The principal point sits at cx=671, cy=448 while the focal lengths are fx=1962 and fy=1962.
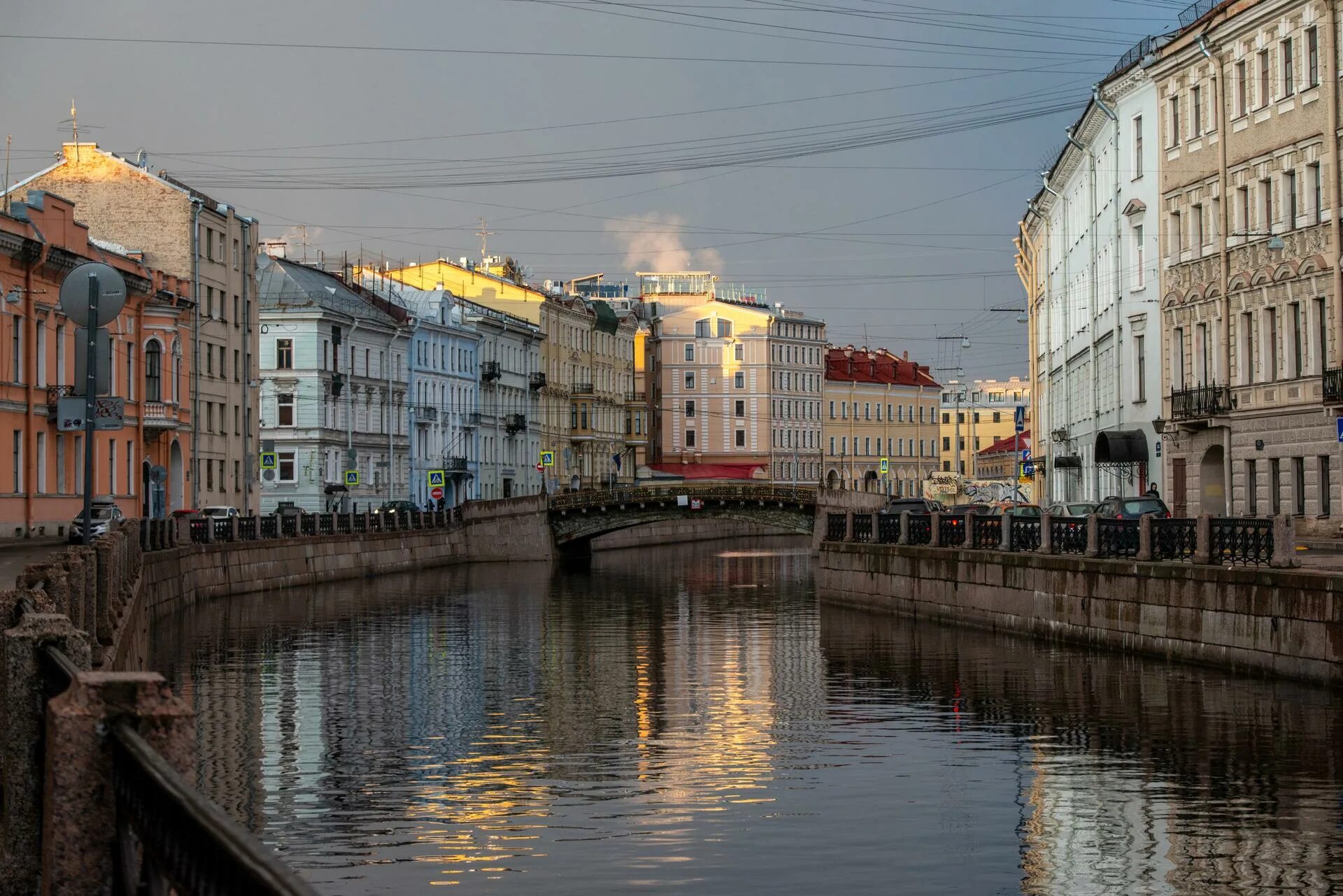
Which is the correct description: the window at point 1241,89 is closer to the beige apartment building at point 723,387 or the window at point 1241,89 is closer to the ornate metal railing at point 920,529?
the ornate metal railing at point 920,529

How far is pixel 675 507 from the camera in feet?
282

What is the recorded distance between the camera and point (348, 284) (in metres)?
99.2

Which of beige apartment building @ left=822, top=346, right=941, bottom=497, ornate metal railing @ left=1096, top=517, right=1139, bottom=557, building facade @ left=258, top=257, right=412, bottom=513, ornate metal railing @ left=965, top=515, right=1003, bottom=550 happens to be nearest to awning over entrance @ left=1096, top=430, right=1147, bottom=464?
ornate metal railing @ left=965, top=515, right=1003, bottom=550

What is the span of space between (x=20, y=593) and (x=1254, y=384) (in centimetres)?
4117

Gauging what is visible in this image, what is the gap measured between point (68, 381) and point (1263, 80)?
3505 centimetres

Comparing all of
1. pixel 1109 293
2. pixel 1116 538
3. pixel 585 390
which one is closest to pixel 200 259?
pixel 1109 293

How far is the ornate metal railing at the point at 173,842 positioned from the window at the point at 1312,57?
4254 cm

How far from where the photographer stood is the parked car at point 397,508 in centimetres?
7575

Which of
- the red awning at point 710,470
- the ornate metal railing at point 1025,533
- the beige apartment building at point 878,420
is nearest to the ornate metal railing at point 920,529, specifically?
the ornate metal railing at point 1025,533

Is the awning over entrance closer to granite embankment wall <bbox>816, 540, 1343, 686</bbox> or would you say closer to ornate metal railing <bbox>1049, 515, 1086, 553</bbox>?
granite embankment wall <bbox>816, 540, 1343, 686</bbox>

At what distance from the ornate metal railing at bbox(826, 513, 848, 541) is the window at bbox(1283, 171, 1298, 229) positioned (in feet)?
46.3

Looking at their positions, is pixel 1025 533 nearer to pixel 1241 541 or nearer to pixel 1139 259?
pixel 1241 541

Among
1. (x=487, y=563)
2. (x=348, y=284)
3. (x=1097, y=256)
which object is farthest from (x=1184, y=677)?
(x=348, y=284)

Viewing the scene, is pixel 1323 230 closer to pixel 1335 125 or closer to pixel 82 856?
pixel 1335 125
